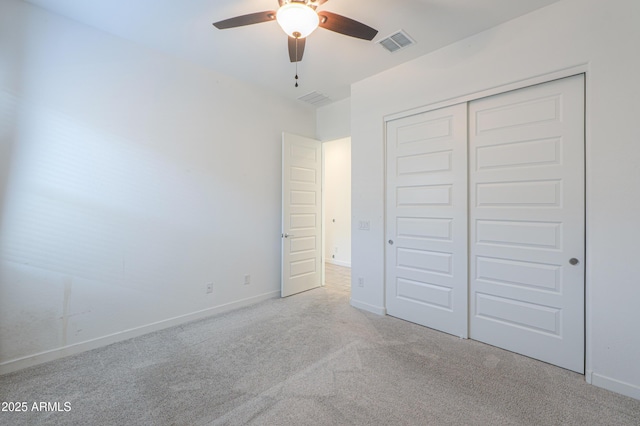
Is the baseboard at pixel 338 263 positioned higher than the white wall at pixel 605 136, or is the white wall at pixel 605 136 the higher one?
the white wall at pixel 605 136

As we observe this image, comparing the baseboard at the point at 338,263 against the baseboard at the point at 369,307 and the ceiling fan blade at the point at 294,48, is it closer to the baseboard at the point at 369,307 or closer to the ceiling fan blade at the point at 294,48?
the baseboard at the point at 369,307

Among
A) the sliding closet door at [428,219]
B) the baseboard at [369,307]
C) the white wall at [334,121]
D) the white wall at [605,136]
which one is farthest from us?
the white wall at [334,121]

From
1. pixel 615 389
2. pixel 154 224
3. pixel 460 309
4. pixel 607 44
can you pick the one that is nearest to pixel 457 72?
pixel 607 44

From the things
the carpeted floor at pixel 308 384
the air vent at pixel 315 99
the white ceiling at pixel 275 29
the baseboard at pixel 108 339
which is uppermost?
the air vent at pixel 315 99

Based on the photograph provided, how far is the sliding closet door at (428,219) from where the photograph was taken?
109 inches

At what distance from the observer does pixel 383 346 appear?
2.57 m

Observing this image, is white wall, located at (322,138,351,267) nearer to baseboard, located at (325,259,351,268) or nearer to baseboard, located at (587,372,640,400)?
baseboard, located at (325,259,351,268)

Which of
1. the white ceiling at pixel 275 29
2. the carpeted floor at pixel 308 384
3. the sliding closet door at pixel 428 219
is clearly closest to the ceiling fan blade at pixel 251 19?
the white ceiling at pixel 275 29

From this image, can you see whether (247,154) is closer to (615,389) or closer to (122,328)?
(122,328)

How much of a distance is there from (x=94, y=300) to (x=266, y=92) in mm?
3169

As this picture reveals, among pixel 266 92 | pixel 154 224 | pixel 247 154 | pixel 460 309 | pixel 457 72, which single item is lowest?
pixel 460 309

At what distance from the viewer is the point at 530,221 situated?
2.36m

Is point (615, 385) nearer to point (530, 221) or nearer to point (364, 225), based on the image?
point (530, 221)

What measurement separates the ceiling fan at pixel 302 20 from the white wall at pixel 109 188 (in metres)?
1.48
